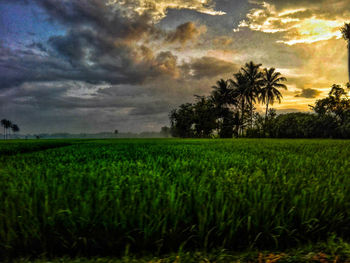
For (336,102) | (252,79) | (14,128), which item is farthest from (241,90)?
(14,128)

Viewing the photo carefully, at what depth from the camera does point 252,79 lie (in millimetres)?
43906

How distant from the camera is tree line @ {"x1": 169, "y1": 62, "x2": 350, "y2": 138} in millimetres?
31625

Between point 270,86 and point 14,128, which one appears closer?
point 270,86

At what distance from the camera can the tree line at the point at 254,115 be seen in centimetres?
3162

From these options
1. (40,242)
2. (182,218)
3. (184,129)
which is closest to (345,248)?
(182,218)

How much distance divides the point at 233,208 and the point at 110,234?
2.57 ft

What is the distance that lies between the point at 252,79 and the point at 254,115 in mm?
6633

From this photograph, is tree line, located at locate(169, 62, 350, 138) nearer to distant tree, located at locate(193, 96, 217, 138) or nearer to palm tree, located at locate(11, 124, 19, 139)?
distant tree, located at locate(193, 96, 217, 138)

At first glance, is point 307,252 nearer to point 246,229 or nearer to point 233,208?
point 246,229

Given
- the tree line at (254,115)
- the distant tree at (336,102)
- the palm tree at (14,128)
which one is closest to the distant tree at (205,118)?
the tree line at (254,115)

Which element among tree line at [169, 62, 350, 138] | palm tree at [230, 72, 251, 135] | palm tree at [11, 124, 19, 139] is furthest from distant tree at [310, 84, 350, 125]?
palm tree at [11, 124, 19, 139]

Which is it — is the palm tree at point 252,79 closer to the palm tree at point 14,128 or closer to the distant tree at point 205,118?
the distant tree at point 205,118

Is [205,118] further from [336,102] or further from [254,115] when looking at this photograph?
[336,102]

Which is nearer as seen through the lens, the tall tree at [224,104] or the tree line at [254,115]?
the tree line at [254,115]
